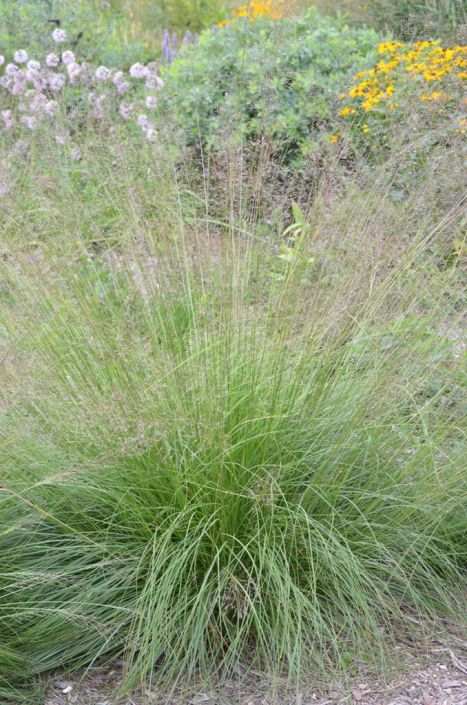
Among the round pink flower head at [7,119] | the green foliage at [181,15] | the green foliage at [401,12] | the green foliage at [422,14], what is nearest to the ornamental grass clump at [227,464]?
the round pink flower head at [7,119]

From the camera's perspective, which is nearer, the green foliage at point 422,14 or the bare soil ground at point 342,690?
the bare soil ground at point 342,690

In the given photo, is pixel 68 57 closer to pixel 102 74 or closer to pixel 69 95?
pixel 102 74

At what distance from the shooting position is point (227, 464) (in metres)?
2.55

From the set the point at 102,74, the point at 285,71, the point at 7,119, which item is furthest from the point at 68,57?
the point at 285,71

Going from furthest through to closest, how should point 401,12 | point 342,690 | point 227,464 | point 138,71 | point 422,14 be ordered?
1. point 401,12
2. point 422,14
3. point 138,71
4. point 227,464
5. point 342,690

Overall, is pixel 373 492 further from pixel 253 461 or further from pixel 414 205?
pixel 414 205

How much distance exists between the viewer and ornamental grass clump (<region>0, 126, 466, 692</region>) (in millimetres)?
2422

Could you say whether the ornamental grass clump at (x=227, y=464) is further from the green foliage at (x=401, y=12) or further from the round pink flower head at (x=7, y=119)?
the green foliage at (x=401, y=12)

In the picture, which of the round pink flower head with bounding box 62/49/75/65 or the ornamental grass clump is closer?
the ornamental grass clump

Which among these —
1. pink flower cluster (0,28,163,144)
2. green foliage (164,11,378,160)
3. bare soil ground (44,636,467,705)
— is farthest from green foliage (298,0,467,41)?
bare soil ground (44,636,467,705)

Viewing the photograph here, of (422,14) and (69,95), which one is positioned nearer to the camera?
(69,95)

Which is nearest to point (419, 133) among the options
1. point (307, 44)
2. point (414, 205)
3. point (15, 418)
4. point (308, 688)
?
point (414, 205)

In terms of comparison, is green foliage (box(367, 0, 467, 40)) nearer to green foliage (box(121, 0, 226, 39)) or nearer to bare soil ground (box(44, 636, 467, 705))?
green foliage (box(121, 0, 226, 39))

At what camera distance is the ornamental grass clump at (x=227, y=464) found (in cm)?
242
